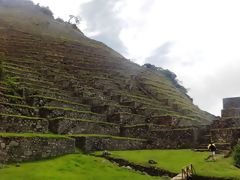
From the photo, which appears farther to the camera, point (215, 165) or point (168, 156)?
point (168, 156)

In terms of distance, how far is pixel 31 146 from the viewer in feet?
67.2

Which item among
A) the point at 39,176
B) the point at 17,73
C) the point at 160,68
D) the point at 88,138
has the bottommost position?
the point at 39,176

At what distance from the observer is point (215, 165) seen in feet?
66.5

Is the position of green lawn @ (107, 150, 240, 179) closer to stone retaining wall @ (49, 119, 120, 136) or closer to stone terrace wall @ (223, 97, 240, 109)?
stone retaining wall @ (49, 119, 120, 136)

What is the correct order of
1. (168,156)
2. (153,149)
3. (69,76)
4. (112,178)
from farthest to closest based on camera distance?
1. (69,76)
2. (153,149)
3. (168,156)
4. (112,178)

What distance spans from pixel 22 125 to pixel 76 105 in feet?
24.3

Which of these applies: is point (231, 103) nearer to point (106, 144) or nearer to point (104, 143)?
point (106, 144)

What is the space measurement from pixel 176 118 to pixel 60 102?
28.6 feet

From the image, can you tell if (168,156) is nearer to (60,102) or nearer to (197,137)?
(197,137)

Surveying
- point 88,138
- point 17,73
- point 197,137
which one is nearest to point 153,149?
point 197,137

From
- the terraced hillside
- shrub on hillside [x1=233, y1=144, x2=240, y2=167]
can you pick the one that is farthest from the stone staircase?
shrub on hillside [x1=233, y1=144, x2=240, y2=167]

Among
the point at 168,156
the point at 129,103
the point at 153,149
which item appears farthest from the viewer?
the point at 129,103

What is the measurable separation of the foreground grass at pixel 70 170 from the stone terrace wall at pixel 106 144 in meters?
2.36

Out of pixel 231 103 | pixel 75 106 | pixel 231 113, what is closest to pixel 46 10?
pixel 231 103
